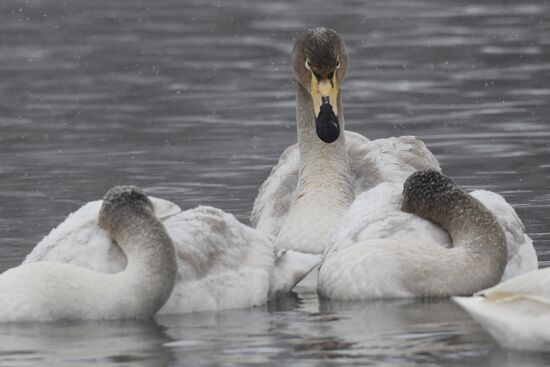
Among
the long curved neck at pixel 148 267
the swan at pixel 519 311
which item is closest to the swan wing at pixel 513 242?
the long curved neck at pixel 148 267

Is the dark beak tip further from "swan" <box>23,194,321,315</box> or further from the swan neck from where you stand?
the swan neck

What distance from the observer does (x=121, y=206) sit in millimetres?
13336

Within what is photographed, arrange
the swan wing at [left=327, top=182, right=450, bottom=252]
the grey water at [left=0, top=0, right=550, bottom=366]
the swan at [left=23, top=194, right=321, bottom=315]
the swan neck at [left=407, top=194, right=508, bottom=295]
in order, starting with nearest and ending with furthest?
the grey water at [left=0, top=0, right=550, bottom=366], the swan at [left=23, top=194, right=321, bottom=315], the swan neck at [left=407, top=194, right=508, bottom=295], the swan wing at [left=327, top=182, right=450, bottom=252]

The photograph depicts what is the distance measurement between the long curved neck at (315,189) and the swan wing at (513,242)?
1.71 metres

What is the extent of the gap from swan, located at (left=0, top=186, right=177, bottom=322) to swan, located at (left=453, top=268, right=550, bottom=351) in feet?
8.70

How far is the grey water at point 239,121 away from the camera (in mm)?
12008

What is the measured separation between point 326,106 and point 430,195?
1877mm

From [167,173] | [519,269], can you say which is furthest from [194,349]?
[167,173]

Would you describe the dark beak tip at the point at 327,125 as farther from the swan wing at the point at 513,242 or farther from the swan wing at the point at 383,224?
the swan wing at the point at 513,242

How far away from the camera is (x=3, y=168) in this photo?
69.1ft

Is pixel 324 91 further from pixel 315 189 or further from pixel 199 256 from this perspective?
pixel 199 256

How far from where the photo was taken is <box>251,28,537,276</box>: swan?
Result: 15.7 m

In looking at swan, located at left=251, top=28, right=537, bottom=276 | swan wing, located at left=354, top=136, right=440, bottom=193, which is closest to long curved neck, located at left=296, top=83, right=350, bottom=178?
swan, located at left=251, top=28, right=537, bottom=276

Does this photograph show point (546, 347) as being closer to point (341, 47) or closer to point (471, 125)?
point (341, 47)
